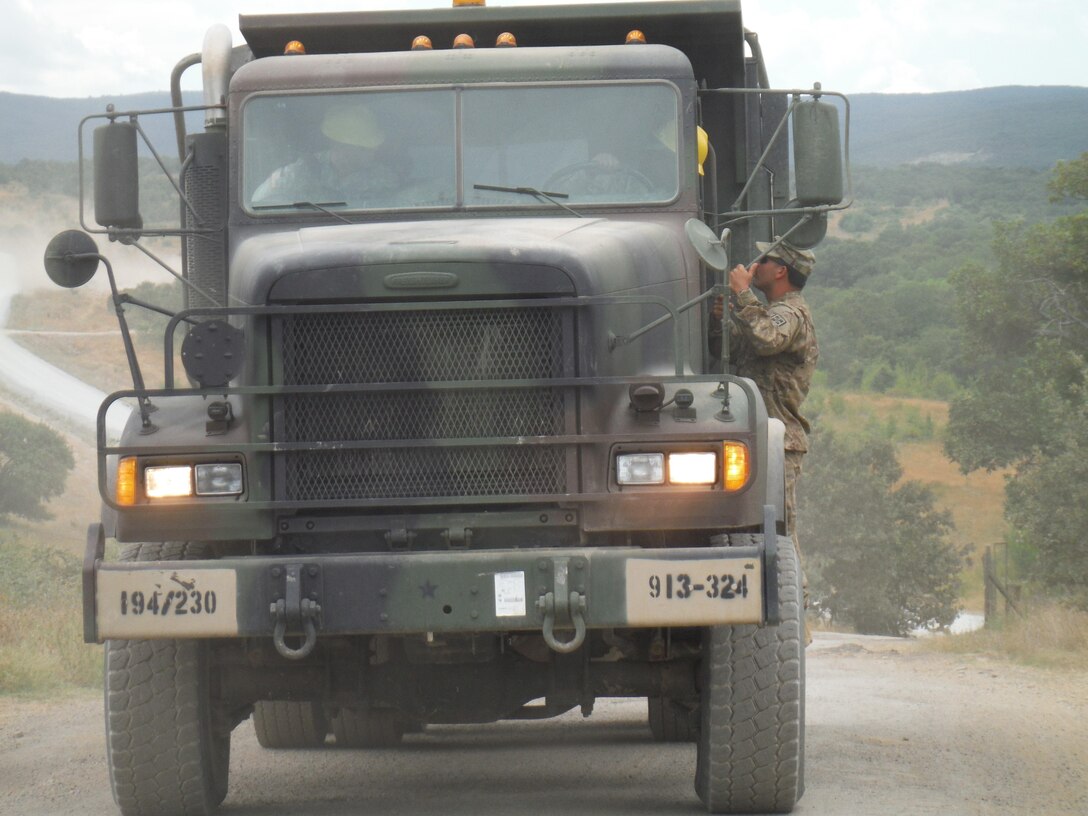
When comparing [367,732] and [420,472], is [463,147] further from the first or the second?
[367,732]

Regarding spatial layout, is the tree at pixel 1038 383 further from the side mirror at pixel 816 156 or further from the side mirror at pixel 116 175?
the side mirror at pixel 116 175

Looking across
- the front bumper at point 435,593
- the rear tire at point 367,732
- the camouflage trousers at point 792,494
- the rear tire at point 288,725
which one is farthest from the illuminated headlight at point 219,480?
the rear tire at point 367,732

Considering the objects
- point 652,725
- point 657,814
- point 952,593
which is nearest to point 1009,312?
point 952,593

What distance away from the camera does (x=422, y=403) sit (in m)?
5.63

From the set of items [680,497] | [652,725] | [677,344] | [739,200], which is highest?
[739,200]

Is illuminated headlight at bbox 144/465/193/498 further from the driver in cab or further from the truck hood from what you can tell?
the driver in cab

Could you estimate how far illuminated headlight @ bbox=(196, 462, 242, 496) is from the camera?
18.1ft

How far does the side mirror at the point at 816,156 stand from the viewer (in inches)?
265

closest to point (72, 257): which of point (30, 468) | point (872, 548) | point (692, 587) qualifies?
point (692, 587)

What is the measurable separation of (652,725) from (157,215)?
143ft

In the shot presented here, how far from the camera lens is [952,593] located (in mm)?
33875

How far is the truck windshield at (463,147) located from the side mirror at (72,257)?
100 centimetres

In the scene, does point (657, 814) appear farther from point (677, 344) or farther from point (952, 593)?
point (952, 593)

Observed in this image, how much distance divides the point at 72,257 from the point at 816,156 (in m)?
2.87
